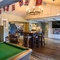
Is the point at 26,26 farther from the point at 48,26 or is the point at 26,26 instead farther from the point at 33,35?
the point at 33,35

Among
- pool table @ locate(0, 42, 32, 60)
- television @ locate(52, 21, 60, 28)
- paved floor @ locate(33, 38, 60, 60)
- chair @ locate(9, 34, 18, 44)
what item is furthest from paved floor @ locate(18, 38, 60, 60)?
television @ locate(52, 21, 60, 28)

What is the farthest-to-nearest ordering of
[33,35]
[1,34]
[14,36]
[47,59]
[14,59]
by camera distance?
[14,36]
[33,35]
[1,34]
[47,59]
[14,59]

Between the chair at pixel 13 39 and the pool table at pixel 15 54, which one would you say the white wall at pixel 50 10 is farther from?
the pool table at pixel 15 54

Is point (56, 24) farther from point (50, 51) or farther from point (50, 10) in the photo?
point (50, 51)

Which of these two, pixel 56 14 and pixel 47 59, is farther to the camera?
pixel 56 14

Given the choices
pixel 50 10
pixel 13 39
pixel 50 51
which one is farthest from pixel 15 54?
pixel 13 39

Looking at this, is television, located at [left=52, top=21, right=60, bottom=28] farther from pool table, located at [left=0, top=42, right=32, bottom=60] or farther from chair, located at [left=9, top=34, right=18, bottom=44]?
pool table, located at [left=0, top=42, right=32, bottom=60]

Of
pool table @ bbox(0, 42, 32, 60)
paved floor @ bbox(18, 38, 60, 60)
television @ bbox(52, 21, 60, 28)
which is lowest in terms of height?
paved floor @ bbox(18, 38, 60, 60)

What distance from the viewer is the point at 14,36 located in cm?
822

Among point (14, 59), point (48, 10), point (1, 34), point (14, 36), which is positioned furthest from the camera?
point (14, 36)

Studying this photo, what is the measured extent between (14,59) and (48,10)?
660cm

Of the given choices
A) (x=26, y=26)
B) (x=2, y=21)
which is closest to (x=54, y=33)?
(x=26, y=26)

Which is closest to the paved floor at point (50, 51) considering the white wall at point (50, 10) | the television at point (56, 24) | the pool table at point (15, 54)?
the pool table at point (15, 54)

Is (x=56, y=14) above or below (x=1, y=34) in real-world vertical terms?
above
